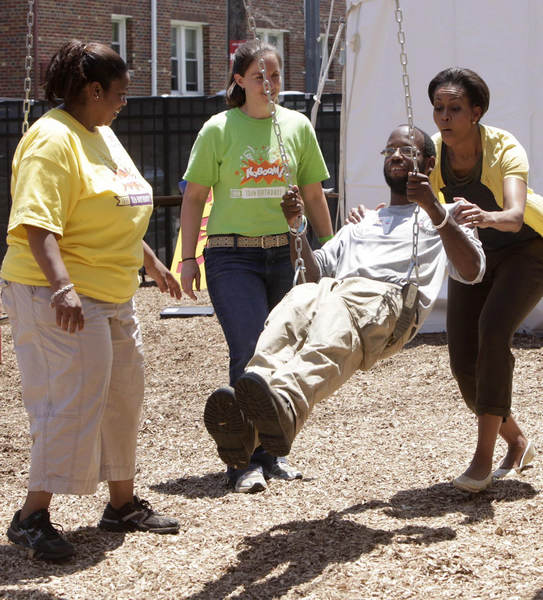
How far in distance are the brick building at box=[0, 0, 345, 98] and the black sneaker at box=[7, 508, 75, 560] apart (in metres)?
20.6

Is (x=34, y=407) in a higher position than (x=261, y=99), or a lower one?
lower

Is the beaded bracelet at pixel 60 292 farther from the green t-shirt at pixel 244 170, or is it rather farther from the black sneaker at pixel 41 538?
the green t-shirt at pixel 244 170

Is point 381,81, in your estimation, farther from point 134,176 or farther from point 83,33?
point 83,33

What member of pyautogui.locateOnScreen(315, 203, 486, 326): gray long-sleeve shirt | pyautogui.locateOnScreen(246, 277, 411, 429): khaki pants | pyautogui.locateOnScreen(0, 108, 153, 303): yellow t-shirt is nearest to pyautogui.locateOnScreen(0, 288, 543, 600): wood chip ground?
pyautogui.locateOnScreen(246, 277, 411, 429): khaki pants

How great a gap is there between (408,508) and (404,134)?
1577 millimetres

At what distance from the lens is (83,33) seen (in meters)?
24.6

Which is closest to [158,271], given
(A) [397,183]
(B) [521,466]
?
(A) [397,183]

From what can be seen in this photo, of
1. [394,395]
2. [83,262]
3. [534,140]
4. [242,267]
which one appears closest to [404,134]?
[242,267]

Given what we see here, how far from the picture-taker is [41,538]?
384 centimetres

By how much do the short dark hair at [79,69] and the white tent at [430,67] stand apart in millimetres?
5127

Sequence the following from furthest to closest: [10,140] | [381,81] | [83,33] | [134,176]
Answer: [83,33]
[10,140]
[381,81]
[134,176]

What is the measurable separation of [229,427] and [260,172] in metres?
1.49

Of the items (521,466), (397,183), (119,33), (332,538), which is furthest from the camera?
(119,33)

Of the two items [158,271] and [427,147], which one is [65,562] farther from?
[427,147]
